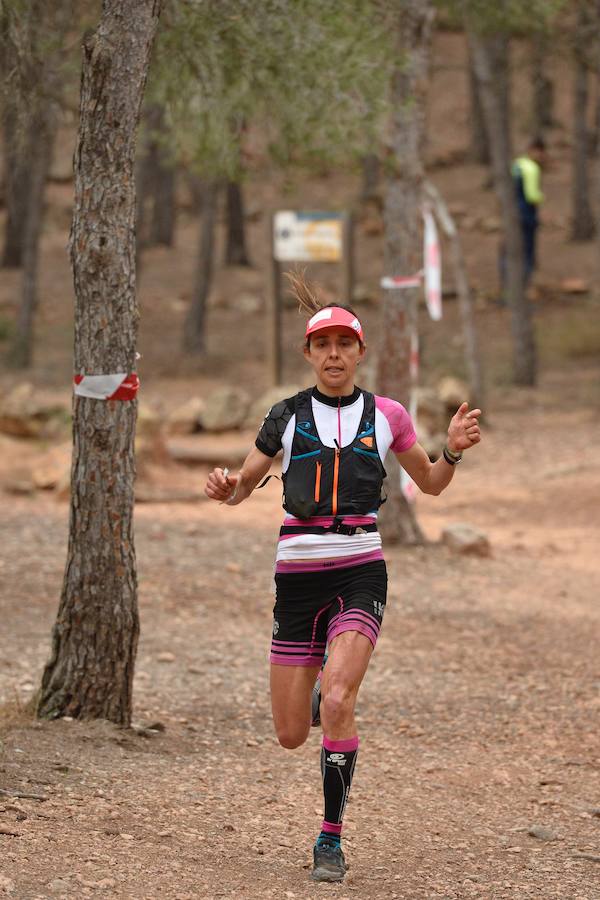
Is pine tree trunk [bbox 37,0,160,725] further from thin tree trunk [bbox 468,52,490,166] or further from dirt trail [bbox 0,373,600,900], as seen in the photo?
thin tree trunk [bbox 468,52,490,166]

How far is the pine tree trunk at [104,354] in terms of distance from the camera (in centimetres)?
565

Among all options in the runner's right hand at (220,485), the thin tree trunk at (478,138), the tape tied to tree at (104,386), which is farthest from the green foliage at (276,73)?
the thin tree trunk at (478,138)

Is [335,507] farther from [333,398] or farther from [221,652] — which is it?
[221,652]

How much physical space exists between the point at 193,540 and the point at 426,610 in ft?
8.52

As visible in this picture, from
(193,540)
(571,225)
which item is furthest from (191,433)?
(571,225)

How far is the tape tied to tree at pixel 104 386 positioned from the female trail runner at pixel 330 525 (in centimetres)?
112

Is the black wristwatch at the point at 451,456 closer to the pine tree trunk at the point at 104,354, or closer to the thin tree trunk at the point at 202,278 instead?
the pine tree trunk at the point at 104,354

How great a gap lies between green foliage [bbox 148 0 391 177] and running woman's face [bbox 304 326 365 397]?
276 cm

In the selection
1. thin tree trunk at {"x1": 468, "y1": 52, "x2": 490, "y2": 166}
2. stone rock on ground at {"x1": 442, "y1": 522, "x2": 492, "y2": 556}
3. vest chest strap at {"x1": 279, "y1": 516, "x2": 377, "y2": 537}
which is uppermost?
thin tree trunk at {"x1": 468, "y1": 52, "x2": 490, "y2": 166}

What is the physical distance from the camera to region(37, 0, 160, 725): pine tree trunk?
5648mm

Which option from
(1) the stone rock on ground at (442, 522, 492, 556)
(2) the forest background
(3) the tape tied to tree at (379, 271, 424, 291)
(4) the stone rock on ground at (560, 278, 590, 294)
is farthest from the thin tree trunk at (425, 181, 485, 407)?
(4) the stone rock on ground at (560, 278, 590, 294)

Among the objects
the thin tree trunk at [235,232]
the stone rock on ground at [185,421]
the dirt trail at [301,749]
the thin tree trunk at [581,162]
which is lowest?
the dirt trail at [301,749]

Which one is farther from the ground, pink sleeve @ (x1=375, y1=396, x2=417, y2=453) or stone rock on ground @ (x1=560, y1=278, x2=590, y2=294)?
stone rock on ground @ (x1=560, y1=278, x2=590, y2=294)

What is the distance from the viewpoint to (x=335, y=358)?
15.5 ft
